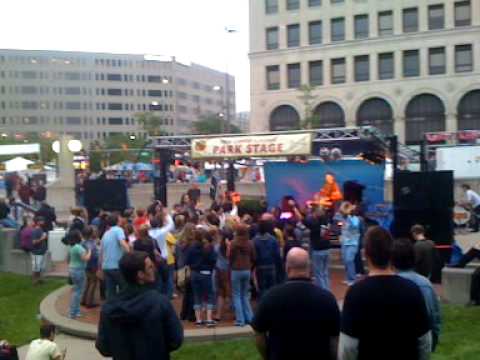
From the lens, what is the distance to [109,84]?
13738cm

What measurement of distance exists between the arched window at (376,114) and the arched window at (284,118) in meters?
5.61

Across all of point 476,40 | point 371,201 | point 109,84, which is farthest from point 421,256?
point 109,84

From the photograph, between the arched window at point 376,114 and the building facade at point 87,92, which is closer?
the arched window at point 376,114

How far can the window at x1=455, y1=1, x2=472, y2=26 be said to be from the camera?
52.9 metres

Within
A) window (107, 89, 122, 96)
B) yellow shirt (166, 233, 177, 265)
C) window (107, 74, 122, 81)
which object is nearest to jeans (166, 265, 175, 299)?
yellow shirt (166, 233, 177, 265)

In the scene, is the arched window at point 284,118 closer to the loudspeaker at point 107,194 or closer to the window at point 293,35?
the window at point 293,35

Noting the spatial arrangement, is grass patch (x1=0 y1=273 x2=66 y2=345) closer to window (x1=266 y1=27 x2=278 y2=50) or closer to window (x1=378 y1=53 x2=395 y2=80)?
window (x1=378 y1=53 x2=395 y2=80)

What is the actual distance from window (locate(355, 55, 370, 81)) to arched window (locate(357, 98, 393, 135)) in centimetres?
210

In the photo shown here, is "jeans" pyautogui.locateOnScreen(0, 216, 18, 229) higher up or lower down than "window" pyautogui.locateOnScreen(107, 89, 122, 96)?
lower down

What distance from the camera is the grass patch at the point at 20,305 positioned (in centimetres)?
1149

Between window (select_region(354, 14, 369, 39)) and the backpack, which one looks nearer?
the backpack

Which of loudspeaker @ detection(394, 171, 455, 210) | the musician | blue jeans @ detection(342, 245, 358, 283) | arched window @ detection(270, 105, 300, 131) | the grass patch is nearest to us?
the grass patch

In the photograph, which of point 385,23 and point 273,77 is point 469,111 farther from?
point 273,77

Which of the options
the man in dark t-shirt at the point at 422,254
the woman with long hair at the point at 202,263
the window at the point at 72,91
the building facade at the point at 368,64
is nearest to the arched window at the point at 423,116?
the building facade at the point at 368,64
